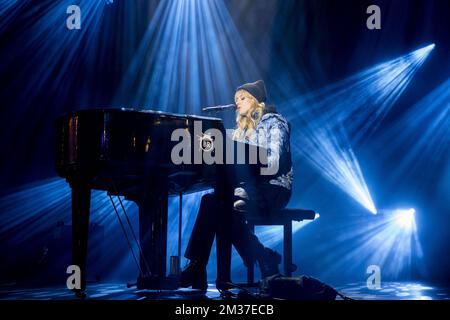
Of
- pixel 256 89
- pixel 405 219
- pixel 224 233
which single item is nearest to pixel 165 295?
pixel 224 233

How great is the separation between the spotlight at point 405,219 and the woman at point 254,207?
2.26m

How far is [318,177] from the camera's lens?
6.07 m

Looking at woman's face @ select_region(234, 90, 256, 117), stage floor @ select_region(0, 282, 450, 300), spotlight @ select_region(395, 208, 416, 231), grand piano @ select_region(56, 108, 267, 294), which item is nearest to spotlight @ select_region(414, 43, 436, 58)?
spotlight @ select_region(395, 208, 416, 231)

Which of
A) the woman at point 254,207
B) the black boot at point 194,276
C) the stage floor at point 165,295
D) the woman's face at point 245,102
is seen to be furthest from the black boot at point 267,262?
the woman's face at point 245,102

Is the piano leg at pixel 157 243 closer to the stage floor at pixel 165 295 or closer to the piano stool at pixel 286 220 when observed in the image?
the stage floor at pixel 165 295

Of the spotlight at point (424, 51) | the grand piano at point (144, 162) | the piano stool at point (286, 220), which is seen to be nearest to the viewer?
the grand piano at point (144, 162)

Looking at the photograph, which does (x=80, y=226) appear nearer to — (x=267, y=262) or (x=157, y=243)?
(x=157, y=243)

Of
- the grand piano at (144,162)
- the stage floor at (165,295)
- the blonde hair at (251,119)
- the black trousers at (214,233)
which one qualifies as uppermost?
the blonde hair at (251,119)

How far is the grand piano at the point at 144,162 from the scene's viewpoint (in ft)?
9.86

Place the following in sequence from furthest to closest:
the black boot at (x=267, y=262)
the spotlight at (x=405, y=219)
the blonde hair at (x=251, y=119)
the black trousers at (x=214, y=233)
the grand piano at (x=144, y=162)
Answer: the spotlight at (x=405, y=219), the blonde hair at (x=251, y=119), the black boot at (x=267, y=262), the black trousers at (x=214, y=233), the grand piano at (x=144, y=162)

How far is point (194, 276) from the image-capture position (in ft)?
11.1

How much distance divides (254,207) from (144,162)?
97 cm

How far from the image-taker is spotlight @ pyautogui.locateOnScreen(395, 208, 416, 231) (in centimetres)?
545
